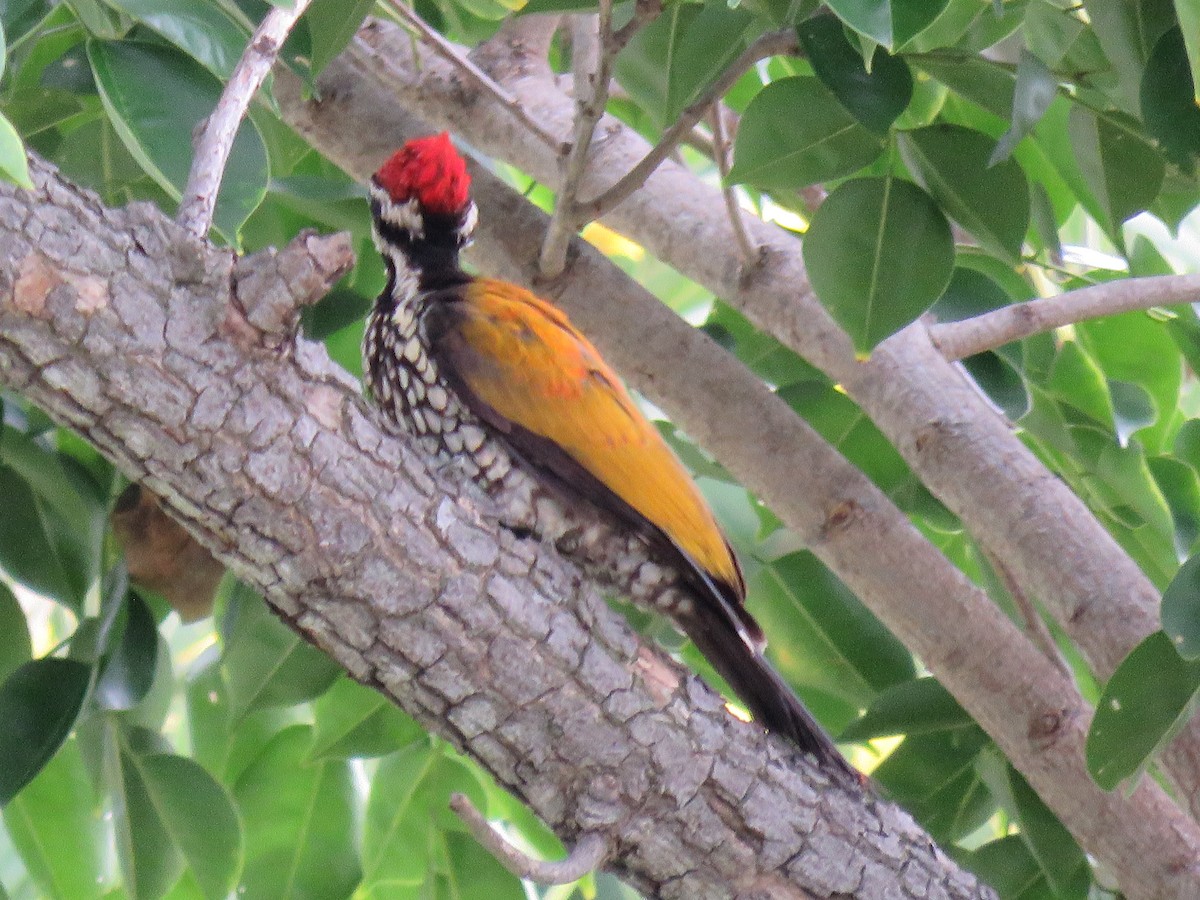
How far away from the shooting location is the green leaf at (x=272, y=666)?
95.8 inches

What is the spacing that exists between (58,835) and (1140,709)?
1.90 m

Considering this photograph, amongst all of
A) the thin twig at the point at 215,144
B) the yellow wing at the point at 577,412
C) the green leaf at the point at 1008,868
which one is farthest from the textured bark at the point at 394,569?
the green leaf at the point at 1008,868

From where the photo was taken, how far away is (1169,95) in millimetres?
1810

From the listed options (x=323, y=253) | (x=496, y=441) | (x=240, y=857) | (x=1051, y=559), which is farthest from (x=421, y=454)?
(x=1051, y=559)

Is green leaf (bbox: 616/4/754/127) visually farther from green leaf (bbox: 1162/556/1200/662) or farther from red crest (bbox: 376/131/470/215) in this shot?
green leaf (bbox: 1162/556/1200/662)

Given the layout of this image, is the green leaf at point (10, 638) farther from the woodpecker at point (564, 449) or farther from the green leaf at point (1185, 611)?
the green leaf at point (1185, 611)

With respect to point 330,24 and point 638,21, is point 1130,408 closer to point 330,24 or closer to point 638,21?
point 638,21

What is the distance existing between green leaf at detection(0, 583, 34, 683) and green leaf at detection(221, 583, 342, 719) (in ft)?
1.12

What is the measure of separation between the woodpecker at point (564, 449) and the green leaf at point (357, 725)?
475 mm

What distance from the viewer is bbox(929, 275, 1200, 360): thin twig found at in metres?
2.24

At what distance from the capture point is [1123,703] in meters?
1.89

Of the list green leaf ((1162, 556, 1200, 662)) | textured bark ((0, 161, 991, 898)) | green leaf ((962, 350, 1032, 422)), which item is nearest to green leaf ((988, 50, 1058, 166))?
green leaf ((1162, 556, 1200, 662))

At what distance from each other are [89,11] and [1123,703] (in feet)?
5.39

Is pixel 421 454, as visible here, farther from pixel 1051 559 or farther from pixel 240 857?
pixel 1051 559
